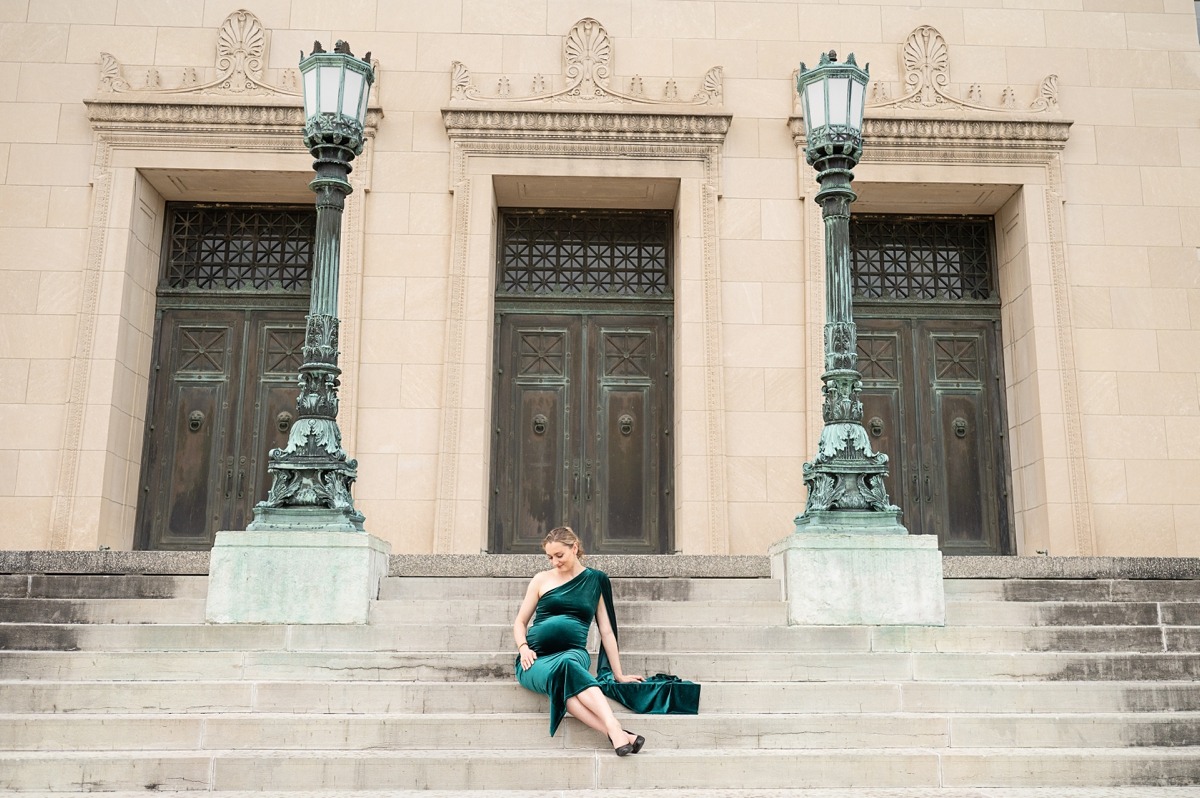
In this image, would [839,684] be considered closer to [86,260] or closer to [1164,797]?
[1164,797]

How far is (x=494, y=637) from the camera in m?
8.07

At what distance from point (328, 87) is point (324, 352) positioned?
225cm

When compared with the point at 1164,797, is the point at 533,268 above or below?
above

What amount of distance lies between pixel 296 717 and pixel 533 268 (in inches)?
343

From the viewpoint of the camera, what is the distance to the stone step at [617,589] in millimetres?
8891

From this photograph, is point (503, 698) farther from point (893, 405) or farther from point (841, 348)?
point (893, 405)

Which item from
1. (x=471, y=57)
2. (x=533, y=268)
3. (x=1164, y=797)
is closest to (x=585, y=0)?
(x=471, y=57)

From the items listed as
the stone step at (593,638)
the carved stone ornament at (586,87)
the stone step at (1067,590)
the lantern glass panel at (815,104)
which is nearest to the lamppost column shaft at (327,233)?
the stone step at (593,638)

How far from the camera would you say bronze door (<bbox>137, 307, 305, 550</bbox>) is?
14.0 meters

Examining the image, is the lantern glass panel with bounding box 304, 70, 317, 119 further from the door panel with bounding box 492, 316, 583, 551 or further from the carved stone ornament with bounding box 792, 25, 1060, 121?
the carved stone ornament with bounding box 792, 25, 1060, 121

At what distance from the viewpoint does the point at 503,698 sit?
737cm

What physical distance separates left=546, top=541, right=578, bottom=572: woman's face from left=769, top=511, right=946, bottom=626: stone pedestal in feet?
6.80

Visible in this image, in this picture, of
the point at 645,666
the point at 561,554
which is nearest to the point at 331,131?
the point at 561,554

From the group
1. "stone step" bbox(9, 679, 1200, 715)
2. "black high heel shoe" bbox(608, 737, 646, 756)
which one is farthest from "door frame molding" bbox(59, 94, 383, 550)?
"black high heel shoe" bbox(608, 737, 646, 756)
